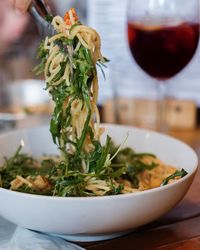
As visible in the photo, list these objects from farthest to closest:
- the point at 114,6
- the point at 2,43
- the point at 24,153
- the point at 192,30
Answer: the point at 2,43, the point at 114,6, the point at 192,30, the point at 24,153

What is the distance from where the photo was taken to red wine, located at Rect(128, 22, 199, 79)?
1.34 meters

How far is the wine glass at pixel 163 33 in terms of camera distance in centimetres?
135

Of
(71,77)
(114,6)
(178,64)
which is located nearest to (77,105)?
(71,77)

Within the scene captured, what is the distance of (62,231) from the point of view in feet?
2.52

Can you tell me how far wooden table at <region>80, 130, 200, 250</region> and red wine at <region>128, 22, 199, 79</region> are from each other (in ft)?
1.68

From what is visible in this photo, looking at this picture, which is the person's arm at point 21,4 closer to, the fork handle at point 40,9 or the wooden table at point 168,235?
the fork handle at point 40,9

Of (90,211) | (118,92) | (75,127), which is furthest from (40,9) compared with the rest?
(118,92)

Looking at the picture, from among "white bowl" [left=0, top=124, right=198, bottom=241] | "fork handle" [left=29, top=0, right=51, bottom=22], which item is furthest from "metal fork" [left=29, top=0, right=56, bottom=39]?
"white bowl" [left=0, top=124, right=198, bottom=241]

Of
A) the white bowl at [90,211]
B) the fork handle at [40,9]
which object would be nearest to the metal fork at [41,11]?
the fork handle at [40,9]

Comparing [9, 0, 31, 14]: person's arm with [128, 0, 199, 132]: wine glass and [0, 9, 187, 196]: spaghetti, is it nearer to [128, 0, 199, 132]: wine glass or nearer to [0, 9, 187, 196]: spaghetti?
[0, 9, 187, 196]: spaghetti

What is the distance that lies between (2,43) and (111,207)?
8.00 feet

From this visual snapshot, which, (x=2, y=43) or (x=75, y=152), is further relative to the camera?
(x=2, y=43)

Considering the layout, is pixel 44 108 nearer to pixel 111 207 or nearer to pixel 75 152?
pixel 75 152

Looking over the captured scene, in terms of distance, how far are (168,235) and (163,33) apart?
64cm
